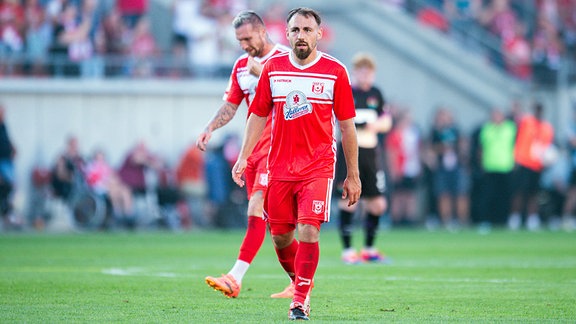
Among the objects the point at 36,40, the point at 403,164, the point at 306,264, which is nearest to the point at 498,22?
the point at 403,164

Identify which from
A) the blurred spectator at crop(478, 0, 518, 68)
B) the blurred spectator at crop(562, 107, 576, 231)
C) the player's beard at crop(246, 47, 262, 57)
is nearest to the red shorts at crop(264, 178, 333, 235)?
the player's beard at crop(246, 47, 262, 57)

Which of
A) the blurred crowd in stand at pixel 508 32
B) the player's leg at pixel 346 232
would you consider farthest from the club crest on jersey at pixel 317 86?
the blurred crowd in stand at pixel 508 32

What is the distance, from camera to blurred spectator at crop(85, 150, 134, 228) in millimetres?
22922

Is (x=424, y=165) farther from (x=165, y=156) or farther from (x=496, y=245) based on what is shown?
(x=496, y=245)

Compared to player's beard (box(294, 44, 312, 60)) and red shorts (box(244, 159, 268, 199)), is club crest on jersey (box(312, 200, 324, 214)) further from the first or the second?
red shorts (box(244, 159, 268, 199))

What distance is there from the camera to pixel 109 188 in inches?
915

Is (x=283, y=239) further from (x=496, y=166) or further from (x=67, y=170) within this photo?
(x=496, y=166)

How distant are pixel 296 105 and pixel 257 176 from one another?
1820 mm

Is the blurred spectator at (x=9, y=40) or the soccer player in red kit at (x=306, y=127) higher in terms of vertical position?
the blurred spectator at (x=9, y=40)

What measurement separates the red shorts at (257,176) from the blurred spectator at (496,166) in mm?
14079

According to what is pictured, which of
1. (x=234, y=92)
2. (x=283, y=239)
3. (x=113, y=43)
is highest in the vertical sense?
(x=113, y=43)

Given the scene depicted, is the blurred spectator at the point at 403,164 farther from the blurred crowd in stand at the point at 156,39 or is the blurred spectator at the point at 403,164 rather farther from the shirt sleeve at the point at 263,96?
the shirt sleeve at the point at 263,96

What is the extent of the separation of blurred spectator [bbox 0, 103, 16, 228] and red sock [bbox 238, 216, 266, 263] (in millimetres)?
12862

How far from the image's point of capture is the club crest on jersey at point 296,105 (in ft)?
27.9
